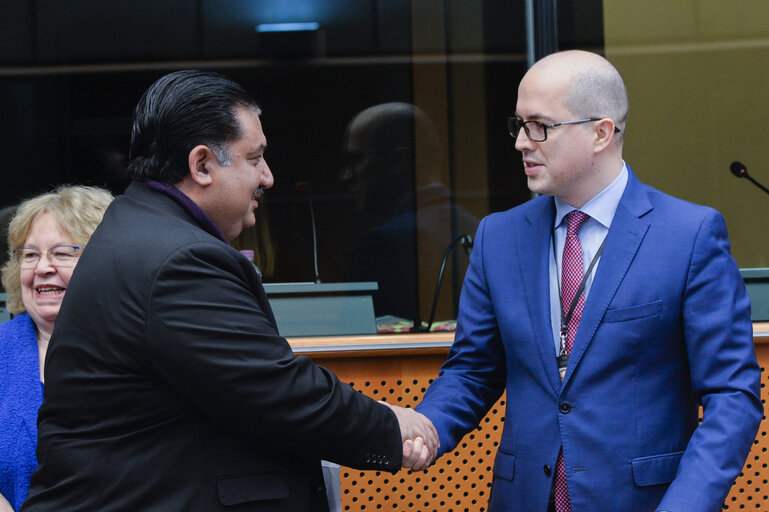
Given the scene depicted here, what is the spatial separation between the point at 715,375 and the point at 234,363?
95cm

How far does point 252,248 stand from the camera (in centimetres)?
523

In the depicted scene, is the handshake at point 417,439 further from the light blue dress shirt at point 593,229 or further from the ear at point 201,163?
the ear at point 201,163

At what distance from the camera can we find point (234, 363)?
1.74 metres

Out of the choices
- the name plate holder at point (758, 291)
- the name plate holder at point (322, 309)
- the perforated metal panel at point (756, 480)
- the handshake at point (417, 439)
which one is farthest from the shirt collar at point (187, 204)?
the name plate holder at point (758, 291)

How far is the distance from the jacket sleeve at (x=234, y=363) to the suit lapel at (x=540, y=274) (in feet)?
1.41

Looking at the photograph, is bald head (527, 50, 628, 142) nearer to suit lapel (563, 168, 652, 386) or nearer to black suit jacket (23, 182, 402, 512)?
suit lapel (563, 168, 652, 386)

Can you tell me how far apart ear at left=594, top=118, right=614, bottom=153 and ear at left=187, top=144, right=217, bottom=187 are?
2.68ft

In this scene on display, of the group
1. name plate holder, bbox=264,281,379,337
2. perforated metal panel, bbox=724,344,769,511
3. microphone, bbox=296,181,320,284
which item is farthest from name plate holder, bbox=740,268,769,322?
microphone, bbox=296,181,320,284

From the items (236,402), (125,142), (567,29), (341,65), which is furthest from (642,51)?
(236,402)

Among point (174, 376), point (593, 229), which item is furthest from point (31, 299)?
point (593, 229)

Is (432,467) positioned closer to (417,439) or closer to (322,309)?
(322,309)

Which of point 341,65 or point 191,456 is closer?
point 191,456

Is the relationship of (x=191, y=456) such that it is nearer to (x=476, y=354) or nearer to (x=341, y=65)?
(x=476, y=354)

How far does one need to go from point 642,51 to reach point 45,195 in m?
4.03
